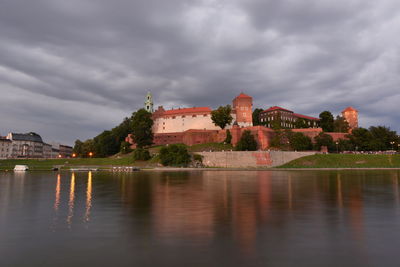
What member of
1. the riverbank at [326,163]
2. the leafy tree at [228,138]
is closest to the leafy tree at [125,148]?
the riverbank at [326,163]

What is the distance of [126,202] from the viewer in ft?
45.4

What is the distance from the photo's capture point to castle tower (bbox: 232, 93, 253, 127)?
83438 millimetres

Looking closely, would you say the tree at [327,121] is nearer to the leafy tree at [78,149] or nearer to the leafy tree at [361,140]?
the leafy tree at [361,140]

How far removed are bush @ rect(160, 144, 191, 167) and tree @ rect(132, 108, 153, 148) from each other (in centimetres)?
1475

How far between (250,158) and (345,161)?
19005mm

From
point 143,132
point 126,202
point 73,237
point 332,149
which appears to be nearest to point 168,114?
point 143,132

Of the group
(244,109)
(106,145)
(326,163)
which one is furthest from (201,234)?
(244,109)

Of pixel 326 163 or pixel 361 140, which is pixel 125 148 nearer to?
pixel 326 163

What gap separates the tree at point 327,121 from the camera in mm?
86188

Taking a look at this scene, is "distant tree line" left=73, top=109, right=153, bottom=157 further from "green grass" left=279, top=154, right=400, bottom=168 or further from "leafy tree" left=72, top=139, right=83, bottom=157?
"green grass" left=279, top=154, right=400, bottom=168

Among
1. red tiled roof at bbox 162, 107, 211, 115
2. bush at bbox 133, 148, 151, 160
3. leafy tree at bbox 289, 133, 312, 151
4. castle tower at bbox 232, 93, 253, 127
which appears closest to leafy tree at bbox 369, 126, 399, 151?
leafy tree at bbox 289, 133, 312, 151

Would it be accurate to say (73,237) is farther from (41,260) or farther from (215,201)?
(215,201)

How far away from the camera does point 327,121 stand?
285 feet

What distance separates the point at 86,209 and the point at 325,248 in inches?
381
